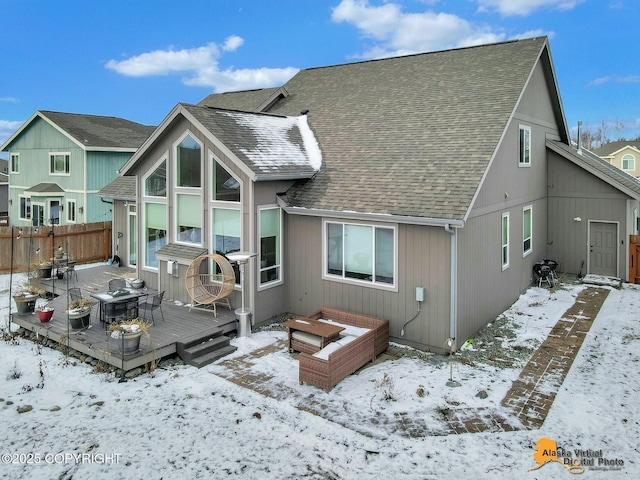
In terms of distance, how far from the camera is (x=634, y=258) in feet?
47.6

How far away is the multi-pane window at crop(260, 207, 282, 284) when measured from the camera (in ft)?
35.2

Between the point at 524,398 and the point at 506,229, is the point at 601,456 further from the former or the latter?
the point at 506,229

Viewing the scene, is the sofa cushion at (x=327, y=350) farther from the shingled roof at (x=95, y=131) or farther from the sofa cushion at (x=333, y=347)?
the shingled roof at (x=95, y=131)

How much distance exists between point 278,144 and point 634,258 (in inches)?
454

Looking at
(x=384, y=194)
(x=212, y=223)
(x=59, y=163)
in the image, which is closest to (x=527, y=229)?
(x=384, y=194)

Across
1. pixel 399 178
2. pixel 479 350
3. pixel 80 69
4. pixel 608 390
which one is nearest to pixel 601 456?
pixel 608 390

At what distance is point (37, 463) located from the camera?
18.6 feet

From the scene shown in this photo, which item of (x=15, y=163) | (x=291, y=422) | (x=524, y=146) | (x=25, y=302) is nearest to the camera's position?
(x=291, y=422)

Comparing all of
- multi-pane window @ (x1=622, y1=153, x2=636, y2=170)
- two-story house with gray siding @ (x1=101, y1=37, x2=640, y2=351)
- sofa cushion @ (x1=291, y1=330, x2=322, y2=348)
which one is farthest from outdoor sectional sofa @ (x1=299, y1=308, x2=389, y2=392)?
multi-pane window @ (x1=622, y1=153, x2=636, y2=170)

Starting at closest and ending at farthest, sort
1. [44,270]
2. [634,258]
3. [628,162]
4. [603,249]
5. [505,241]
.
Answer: [505,241] → [44,270] → [634,258] → [603,249] → [628,162]

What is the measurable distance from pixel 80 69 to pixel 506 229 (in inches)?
1444

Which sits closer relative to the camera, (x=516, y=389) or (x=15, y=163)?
(x=516, y=389)

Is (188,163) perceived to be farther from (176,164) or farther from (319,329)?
(319,329)

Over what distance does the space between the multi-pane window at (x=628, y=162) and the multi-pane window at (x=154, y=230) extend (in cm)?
5245
